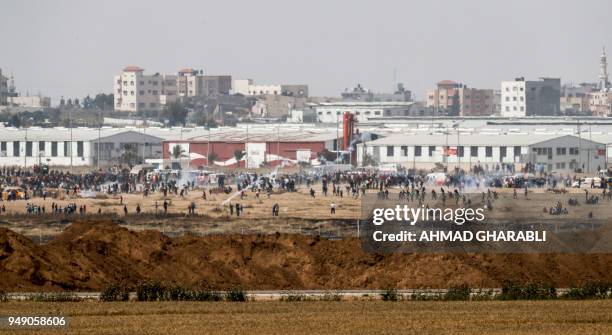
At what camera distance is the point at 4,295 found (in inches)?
1650

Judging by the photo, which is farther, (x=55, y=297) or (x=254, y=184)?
(x=254, y=184)

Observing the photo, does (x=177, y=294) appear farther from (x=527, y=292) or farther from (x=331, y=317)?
(x=527, y=292)

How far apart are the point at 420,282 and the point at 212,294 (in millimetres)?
8100

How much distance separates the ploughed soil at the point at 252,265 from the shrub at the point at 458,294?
3.31 metres

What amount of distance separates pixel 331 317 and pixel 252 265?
14.3 m

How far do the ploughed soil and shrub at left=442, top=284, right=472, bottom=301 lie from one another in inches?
130

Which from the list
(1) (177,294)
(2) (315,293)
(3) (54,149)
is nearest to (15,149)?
(3) (54,149)

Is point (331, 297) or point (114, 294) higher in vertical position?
point (114, 294)

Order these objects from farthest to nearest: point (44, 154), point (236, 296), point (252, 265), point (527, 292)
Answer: point (44, 154) < point (252, 265) < point (527, 292) < point (236, 296)

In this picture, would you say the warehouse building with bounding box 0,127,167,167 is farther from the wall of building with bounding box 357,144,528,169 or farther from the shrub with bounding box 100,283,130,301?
the shrub with bounding box 100,283,130,301

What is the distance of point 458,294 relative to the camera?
143 ft

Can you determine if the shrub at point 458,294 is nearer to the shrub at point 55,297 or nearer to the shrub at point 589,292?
the shrub at point 589,292

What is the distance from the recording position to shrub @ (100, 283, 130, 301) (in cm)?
4225

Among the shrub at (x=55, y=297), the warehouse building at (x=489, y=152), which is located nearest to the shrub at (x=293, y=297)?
the shrub at (x=55, y=297)
